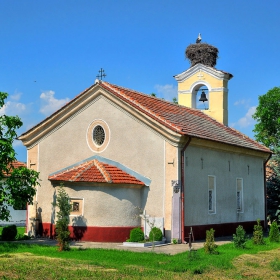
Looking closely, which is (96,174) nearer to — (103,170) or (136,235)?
(103,170)

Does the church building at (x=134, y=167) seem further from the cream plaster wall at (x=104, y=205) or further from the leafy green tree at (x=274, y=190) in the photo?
the leafy green tree at (x=274, y=190)

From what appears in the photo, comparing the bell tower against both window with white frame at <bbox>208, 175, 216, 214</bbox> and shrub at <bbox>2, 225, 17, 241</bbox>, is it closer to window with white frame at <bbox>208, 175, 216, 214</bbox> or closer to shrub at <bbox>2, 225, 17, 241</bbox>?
window with white frame at <bbox>208, 175, 216, 214</bbox>

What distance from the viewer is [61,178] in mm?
23172

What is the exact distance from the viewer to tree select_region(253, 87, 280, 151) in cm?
4316

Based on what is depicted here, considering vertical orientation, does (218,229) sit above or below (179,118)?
below

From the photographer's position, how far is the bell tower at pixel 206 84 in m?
30.5

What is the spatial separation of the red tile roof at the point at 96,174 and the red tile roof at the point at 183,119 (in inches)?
114

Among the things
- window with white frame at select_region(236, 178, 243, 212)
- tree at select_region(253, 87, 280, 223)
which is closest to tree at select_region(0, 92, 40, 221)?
window with white frame at select_region(236, 178, 243, 212)

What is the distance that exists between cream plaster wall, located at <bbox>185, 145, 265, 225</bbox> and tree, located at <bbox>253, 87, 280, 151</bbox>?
13.0 meters

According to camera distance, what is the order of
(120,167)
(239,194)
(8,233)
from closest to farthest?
(8,233)
(120,167)
(239,194)

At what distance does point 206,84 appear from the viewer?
30844 mm

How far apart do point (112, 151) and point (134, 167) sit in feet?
4.71

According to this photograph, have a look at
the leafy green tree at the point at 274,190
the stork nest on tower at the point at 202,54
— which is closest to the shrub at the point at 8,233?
the stork nest on tower at the point at 202,54

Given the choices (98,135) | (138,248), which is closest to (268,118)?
→ (98,135)
